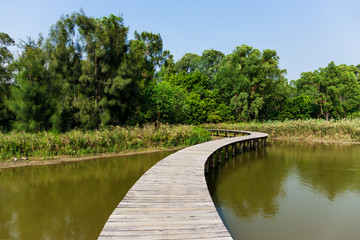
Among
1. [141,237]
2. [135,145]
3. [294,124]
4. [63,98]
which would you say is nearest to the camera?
[141,237]

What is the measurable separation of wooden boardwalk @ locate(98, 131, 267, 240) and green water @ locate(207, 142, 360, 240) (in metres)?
1.11

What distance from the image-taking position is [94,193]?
697 centimetres

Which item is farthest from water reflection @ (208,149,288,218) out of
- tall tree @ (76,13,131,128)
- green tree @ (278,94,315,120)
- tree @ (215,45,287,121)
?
green tree @ (278,94,315,120)

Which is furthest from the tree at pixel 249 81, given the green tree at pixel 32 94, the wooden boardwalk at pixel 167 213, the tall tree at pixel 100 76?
the wooden boardwalk at pixel 167 213

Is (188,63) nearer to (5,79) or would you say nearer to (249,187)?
(5,79)

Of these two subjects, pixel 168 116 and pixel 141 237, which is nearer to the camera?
pixel 141 237

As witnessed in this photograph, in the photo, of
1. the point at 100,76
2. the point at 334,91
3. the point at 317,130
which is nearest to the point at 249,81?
the point at 334,91

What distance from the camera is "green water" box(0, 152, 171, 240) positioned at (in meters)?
4.75

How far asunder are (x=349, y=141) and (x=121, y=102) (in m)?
20.3

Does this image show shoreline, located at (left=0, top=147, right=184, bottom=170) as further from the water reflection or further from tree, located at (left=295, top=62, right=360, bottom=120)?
tree, located at (left=295, top=62, right=360, bottom=120)

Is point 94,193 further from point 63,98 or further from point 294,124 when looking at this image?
point 294,124

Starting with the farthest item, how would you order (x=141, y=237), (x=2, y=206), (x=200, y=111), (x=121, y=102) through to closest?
(x=200, y=111), (x=121, y=102), (x=2, y=206), (x=141, y=237)

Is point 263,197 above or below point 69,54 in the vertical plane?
below

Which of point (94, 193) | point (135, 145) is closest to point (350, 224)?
point (94, 193)
